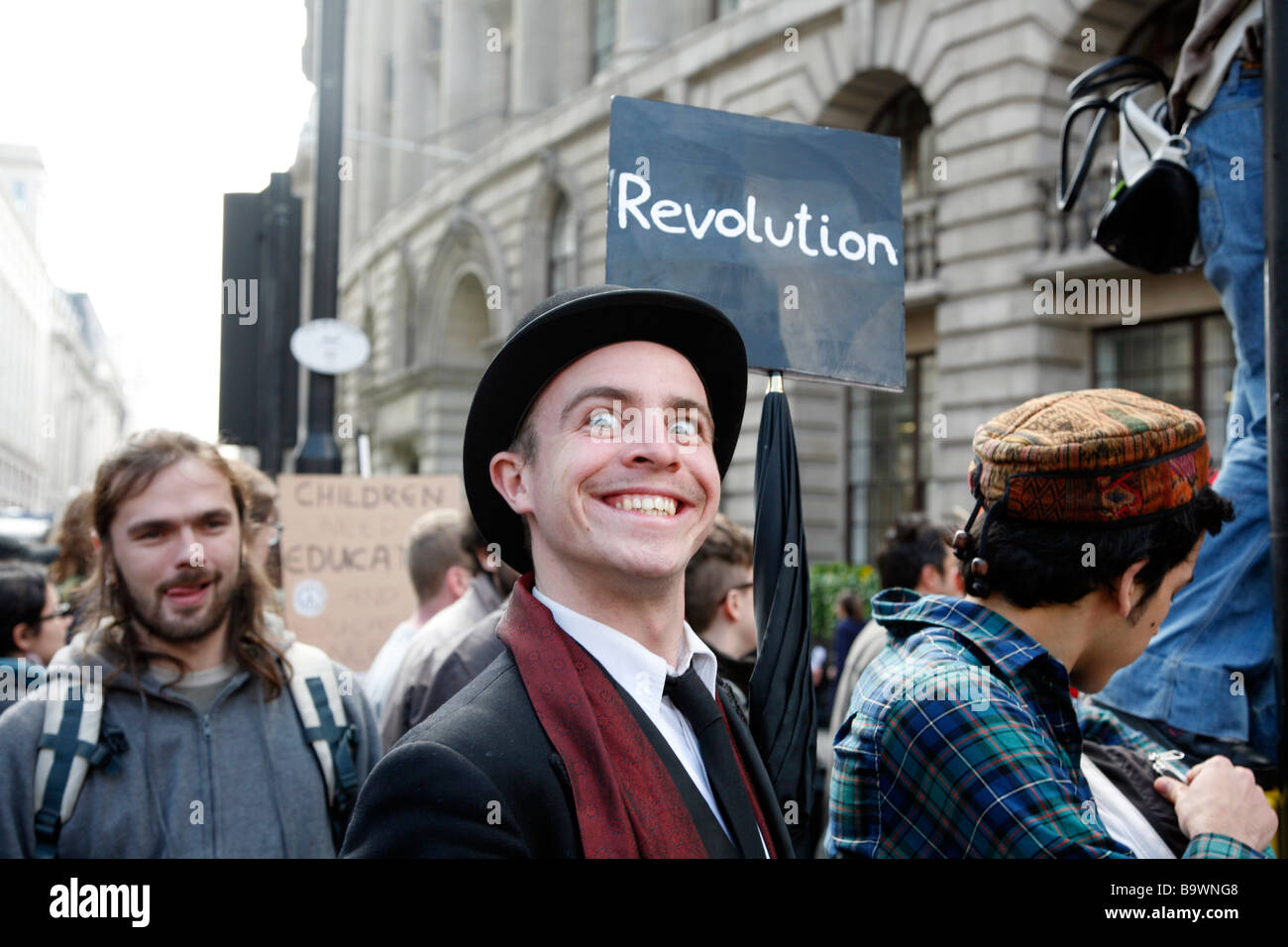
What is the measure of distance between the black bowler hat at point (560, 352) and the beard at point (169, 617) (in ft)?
3.93

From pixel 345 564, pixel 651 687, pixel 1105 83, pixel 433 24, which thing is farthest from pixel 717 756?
pixel 433 24

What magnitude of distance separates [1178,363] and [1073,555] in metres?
11.4

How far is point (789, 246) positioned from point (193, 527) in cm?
169

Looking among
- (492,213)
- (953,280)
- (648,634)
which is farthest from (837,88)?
(648,634)

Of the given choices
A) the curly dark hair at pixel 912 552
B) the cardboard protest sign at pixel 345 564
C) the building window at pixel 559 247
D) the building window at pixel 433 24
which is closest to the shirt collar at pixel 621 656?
the curly dark hair at pixel 912 552

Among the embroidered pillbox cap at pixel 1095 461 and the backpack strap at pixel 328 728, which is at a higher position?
the embroidered pillbox cap at pixel 1095 461

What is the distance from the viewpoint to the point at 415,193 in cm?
2838

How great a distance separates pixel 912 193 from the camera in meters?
15.4

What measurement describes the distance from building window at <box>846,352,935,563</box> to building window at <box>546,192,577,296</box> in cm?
734

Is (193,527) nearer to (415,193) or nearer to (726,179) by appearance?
(726,179)

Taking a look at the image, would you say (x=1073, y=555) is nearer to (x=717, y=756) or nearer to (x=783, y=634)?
(x=783, y=634)

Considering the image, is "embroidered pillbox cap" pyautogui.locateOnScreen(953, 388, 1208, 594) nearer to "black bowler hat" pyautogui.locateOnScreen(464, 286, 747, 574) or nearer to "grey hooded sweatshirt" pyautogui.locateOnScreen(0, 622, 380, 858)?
"black bowler hat" pyautogui.locateOnScreen(464, 286, 747, 574)

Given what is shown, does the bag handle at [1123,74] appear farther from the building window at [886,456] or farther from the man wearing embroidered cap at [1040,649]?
the building window at [886,456]

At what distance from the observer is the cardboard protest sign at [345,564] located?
570cm
